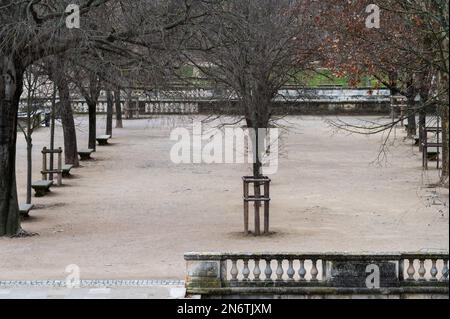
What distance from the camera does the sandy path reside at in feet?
61.6

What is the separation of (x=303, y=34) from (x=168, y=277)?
2837 centimetres

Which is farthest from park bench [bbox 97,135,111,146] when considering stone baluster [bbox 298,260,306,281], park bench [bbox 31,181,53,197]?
stone baluster [bbox 298,260,306,281]

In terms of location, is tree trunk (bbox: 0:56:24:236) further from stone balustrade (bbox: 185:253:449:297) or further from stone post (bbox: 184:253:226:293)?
stone balustrade (bbox: 185:253:449:297)

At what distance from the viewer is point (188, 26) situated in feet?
72.1

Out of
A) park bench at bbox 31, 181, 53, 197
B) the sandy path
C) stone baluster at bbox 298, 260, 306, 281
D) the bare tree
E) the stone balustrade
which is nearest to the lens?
the stone balustrade

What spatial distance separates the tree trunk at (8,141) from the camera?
21.8 m

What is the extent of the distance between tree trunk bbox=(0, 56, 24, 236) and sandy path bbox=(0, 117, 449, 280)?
76 centimetres

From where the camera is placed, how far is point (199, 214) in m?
25.4

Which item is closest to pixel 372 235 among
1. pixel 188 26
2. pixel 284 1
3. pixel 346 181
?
pixel 188 26

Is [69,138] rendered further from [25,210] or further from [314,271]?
[314,271]

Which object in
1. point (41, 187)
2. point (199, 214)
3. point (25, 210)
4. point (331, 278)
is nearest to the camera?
point (331, 278)

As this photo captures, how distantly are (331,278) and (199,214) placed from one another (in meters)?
12.0

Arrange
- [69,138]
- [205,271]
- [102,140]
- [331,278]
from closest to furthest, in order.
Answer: [331,278] → [205,271] → [69,138] → [102,140]

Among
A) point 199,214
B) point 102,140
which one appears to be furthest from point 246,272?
point 102,140
